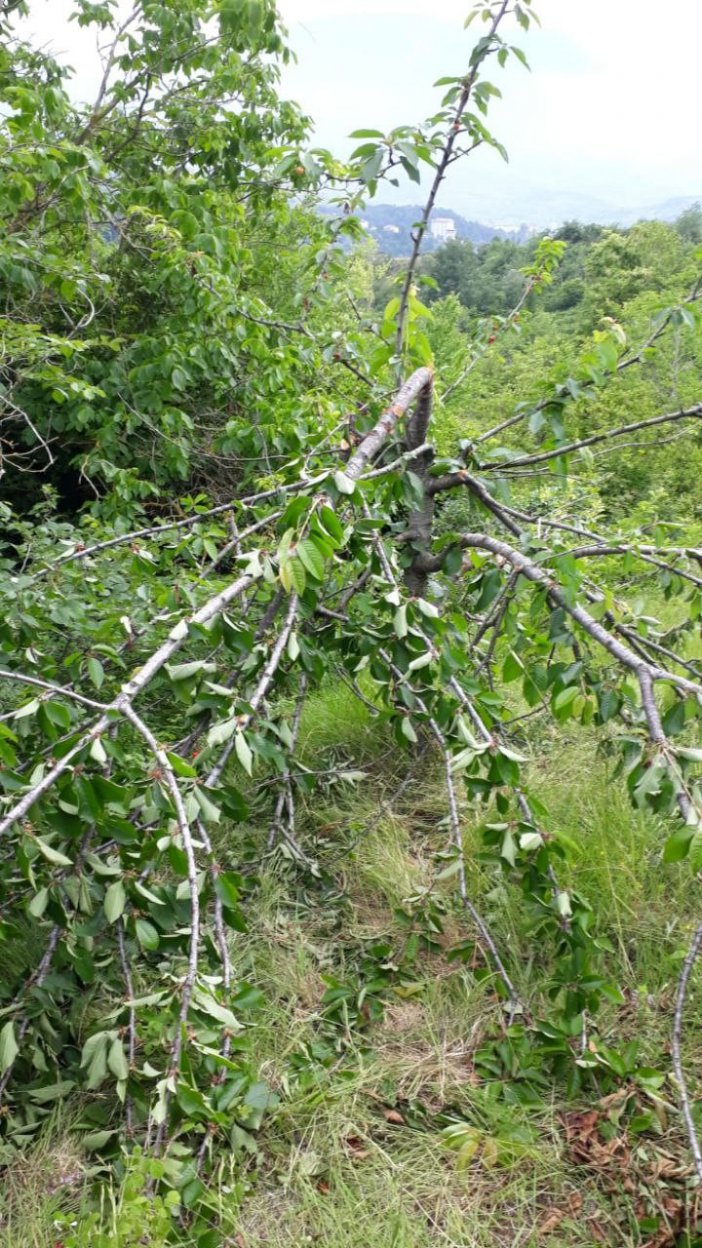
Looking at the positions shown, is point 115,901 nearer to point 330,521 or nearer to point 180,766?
point 180,766

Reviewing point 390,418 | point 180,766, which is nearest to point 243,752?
point 180,766

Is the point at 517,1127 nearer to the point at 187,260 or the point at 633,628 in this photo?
the point at 633,628

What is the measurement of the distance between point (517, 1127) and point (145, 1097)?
70 centimetres

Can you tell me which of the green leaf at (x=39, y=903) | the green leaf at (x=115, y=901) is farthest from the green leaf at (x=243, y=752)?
the green leaf at (x=39, y=903)

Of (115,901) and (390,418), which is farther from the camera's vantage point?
(390,418)

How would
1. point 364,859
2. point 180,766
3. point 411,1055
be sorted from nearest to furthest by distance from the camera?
point 180,766, point 411,1055, point 364,859

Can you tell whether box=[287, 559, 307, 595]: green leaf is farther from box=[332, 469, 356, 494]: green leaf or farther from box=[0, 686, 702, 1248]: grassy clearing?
box=[0, 686, 702, 1248]: grassy clearing

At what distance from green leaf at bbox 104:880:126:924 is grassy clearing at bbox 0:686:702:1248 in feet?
1.38

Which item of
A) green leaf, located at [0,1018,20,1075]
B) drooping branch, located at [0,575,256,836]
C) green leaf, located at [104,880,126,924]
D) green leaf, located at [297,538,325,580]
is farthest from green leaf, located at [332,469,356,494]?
green leaf, located at [0,1018,20,1075]

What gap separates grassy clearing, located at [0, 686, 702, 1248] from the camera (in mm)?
1307

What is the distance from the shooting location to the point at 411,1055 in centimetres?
162

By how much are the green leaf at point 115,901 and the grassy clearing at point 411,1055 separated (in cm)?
42

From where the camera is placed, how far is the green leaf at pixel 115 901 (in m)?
1.10

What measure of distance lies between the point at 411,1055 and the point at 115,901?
850 mm
